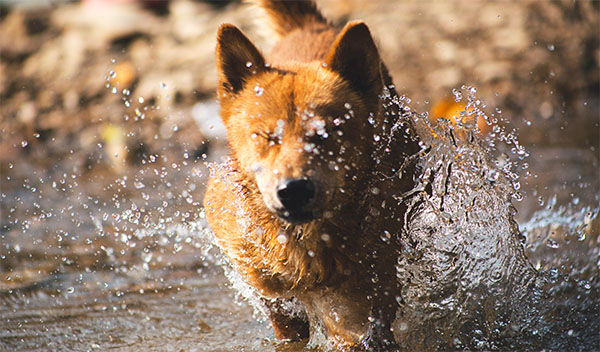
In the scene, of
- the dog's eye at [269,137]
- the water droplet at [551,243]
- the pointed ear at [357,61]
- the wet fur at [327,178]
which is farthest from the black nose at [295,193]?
the water droplet at [551,243]

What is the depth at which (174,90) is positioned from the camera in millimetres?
9133

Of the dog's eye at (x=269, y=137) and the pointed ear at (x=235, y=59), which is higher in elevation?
the pointed ear at (x=235, y=59)

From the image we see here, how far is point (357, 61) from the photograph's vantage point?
3.58 metres

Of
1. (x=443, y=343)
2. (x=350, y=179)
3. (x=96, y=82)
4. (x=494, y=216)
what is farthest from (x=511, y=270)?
(x=96, y=82)

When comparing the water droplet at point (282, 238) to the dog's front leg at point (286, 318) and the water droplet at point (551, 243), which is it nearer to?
the dog's front leg at point (286, 318)

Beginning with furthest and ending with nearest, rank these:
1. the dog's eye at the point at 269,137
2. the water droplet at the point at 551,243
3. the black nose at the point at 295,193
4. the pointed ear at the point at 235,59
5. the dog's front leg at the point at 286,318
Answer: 1. the water droplet at the point at 551,243
2. the dog's front leg at the point at 286,318
3. the pointed ear at the point at 235,59
4. the dog's eye at the point at 269,137
5. the black nose at the point at 295,193

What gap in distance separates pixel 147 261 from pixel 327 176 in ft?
8.09

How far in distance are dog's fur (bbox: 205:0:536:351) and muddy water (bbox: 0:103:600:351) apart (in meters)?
0.51

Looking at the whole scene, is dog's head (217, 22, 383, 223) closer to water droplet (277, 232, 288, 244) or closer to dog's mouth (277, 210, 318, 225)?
dog's mouth (277, 210, 318, 225)

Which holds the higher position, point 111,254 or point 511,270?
point 511,270

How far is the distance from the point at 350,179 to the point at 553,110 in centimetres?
678

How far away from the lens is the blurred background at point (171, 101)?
6.05 m

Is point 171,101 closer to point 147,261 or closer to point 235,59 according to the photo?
point 147,261

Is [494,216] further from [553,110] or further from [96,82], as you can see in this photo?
[96,82]
